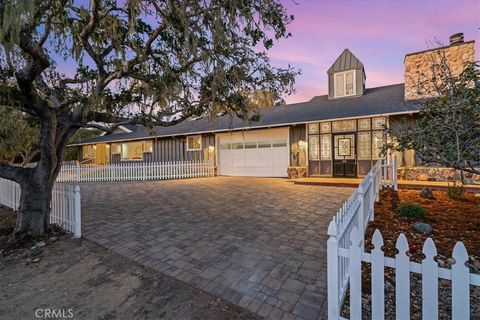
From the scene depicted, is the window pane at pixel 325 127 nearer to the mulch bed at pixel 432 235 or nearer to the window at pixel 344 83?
the window at pixel 344 83

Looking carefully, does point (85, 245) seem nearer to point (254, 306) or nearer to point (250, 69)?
point (254, 306)

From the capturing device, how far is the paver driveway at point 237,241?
8.91 feet

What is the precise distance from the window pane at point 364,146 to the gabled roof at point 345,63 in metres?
4.27

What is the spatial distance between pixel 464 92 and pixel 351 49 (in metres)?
11.5

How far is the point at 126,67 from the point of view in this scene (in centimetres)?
432

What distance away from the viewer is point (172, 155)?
16672 millimetres

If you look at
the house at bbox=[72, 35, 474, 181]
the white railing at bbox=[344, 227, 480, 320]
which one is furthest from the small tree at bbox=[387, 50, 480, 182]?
the house at bbox=[72, 35, 474, 181]

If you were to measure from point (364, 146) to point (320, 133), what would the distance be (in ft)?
6.49

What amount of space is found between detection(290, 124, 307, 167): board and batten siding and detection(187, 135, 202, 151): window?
20.4 ft

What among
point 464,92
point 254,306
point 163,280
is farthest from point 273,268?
point 464,92

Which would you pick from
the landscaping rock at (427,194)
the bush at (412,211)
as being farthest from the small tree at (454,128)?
the landscaping rock at (427,194)

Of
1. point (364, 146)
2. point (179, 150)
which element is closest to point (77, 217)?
point (364, 146)

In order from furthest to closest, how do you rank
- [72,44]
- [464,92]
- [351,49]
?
1. [351,49]
2. [72,44]
3. [464,92]

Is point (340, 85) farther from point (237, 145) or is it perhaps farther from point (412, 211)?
point (412, 211)
